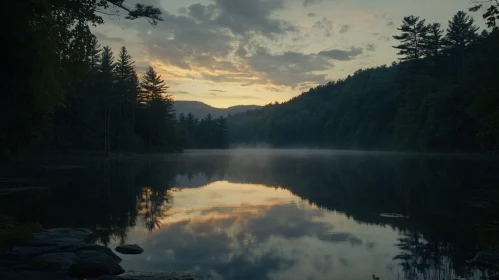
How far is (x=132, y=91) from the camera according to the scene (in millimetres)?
82812

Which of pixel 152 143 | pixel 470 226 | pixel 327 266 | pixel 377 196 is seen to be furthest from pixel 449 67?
pixel 327 266

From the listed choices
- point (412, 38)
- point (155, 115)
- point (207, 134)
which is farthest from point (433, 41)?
point (207, 134)

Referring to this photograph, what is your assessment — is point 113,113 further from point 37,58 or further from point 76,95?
point 37,58

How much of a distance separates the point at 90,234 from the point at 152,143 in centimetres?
7775

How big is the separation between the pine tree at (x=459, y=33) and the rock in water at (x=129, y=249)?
81.1m

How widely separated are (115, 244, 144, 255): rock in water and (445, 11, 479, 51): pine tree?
266ft

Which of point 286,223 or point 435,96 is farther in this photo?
point 435,96

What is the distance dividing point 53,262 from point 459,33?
284 ft

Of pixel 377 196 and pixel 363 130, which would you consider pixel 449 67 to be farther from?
pixel 377 196

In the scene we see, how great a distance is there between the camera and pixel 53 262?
30.9ft

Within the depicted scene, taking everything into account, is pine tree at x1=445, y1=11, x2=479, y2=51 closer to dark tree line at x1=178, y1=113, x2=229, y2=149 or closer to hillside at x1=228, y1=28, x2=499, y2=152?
hillside at x1=228, y1=28, x2=499, y2=152

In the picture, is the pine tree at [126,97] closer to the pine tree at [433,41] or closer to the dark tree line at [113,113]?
the dark tree line at [113,113]

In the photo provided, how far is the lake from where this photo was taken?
34.4ft

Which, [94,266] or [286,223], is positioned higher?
[94,266]
